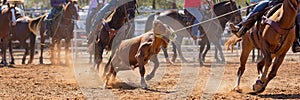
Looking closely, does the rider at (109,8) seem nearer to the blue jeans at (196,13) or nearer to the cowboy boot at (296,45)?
the cowboy boot at (296,45)

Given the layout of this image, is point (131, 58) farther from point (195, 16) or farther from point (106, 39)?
point (195, 16)

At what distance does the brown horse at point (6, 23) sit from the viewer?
1806 centimetres

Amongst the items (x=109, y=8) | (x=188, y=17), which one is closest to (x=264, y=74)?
(x=109, y=8)

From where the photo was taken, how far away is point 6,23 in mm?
18078

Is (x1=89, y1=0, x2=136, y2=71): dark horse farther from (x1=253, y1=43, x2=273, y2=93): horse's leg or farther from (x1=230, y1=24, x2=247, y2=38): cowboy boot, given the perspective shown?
(x1=253, y1=43, x2=273, y2=93): horse's leg

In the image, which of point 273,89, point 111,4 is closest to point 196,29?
Answer: point 111,4

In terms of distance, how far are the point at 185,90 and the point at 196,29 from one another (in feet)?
27.2

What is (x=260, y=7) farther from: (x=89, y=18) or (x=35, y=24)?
(x=35, y=24)

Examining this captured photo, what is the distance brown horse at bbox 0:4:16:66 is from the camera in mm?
18062

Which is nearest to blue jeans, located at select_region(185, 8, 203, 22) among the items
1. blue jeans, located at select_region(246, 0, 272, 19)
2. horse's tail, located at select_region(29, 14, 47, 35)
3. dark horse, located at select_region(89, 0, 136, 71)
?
horse's tail, located at select_region(29, 14, 47, 35)

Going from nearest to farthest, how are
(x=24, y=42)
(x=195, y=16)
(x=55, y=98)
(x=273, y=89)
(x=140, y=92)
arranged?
(x=55, y=98), (x=140, y=92), (x=273, y=89), (x=195, y=16), (x=24, y=42)

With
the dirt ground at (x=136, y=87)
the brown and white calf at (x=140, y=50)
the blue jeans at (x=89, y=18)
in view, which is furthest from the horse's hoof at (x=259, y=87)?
the blue jeans at (x=89, y=18)

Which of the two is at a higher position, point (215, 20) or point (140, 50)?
point (215, 20)

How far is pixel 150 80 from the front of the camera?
463 inches
